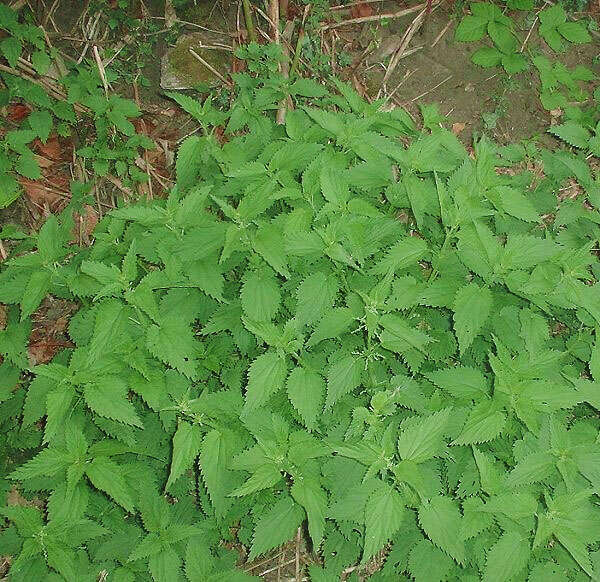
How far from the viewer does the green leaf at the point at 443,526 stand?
2.49 metres

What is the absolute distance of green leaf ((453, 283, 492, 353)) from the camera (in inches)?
105

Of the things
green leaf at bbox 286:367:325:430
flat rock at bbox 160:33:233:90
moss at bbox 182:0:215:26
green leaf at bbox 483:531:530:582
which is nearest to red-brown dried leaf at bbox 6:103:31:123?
flat rock at bbox 160:33:233:90

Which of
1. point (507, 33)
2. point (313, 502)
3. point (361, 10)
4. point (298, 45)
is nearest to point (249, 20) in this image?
point (298, 45)

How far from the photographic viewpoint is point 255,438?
2.81 m

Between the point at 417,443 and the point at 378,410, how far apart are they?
21cm

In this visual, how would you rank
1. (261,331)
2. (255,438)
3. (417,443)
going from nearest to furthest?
(417,443) → (261,331) → (255,438)

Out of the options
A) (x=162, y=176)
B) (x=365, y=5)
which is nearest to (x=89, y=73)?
(x=162, y=176)

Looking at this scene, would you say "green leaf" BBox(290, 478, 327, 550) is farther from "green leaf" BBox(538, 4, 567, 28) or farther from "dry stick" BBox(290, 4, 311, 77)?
"green leaf" BBox(538, 4, 567, 28)

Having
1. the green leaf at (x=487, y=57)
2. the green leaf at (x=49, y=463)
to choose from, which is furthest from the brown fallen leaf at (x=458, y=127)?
the green leaf at (x=49, y=463)

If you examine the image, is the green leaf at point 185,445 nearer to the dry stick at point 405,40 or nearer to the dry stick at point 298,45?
the dry stick at point 298,45

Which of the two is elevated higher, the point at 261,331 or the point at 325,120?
the point at 325,120

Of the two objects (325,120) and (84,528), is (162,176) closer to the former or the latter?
(325,120)

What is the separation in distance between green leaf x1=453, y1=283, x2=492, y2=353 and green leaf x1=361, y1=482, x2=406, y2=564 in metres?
0.72

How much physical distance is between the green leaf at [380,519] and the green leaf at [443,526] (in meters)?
0.16
